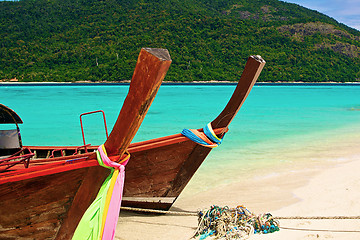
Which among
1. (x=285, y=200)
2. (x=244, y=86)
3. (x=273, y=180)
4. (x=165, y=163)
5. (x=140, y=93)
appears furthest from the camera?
(x=273, y=180)

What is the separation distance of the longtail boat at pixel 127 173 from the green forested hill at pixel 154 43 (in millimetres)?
49097

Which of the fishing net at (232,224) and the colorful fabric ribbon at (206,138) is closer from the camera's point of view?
the fishing net at (232,224)

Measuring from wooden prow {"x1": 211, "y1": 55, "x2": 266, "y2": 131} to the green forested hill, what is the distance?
4949 cm

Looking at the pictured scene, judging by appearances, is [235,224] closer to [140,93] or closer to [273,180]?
[140,93]

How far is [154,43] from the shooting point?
56.7 meters

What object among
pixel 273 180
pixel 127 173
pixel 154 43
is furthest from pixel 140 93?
pixel 154 43

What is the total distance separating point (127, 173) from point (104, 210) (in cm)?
162

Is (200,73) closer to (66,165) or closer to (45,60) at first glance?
(45,60)

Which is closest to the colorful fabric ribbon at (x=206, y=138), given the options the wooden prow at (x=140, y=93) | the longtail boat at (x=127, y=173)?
the longtail boat at (x=127, y=173)

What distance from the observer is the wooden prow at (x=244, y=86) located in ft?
9.45

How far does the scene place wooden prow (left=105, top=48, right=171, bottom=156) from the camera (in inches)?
67.3

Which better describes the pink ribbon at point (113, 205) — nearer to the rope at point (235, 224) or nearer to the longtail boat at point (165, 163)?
the longtail boat at point (165, 163)

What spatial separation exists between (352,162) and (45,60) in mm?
55890

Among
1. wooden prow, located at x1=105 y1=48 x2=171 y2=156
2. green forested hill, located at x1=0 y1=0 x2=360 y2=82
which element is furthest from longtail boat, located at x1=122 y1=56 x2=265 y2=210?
green forested hill, located at x1=0 y1=0 x2=360 y2=82
